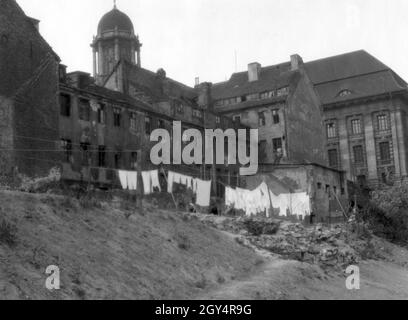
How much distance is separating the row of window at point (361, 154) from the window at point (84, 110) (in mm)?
36969

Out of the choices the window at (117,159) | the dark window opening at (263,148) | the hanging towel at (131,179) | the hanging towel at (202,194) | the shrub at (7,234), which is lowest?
the shrub at (7,234)

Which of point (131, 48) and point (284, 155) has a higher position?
point (131, 48)

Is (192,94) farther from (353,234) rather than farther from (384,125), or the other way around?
(353,234)

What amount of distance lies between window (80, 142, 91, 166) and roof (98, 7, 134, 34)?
2115 inches

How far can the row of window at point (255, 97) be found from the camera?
192 ft

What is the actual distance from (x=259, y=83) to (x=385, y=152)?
50.1 feet

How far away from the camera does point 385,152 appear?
6500 centimetres

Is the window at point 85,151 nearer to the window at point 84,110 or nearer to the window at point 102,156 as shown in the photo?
the window at point 102,156

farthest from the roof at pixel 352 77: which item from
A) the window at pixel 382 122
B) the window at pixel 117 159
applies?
the window at pixel 117 159

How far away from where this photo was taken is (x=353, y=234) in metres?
33.4

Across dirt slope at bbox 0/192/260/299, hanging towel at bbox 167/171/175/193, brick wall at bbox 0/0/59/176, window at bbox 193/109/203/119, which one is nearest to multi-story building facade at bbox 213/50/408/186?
window at bbox 193/109/203/119

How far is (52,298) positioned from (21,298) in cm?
76

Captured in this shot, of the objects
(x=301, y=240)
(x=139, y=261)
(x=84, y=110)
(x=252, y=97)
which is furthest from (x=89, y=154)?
(x=252, y=97)
